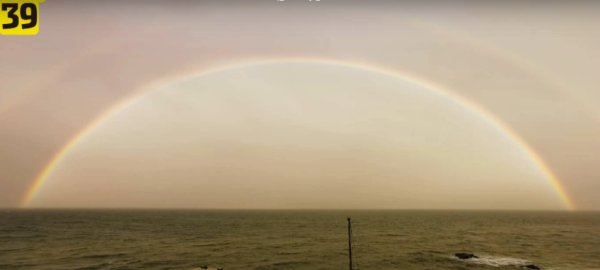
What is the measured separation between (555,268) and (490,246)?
15030 mm

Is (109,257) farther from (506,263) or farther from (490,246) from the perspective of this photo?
(490,246)

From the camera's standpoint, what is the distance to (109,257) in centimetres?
3269

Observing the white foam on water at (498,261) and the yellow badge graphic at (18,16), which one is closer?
the yellow badge graphic at (18,16)

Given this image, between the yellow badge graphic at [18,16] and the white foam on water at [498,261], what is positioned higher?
the yellow badge graphic at [18,16]

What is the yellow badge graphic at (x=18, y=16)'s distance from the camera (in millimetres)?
11477

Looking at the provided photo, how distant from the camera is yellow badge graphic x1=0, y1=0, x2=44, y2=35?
11.5 metres

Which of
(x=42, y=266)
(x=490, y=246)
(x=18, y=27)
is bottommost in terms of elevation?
(x=490, y=246)

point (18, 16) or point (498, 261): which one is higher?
point (18, 16)

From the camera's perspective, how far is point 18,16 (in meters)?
11.7

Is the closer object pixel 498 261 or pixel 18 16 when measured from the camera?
pixel 18 16

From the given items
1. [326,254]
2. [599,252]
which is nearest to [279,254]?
[326,254]

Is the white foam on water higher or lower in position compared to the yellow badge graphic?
lower

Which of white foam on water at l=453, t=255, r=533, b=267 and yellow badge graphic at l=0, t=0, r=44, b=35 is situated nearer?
yellow badge graphic at l=0, t=0, r=44, b=35

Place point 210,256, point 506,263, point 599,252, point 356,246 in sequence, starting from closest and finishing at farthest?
1. point 506,263
2. point 210,256
3. point 599,252
4. point 356,246
